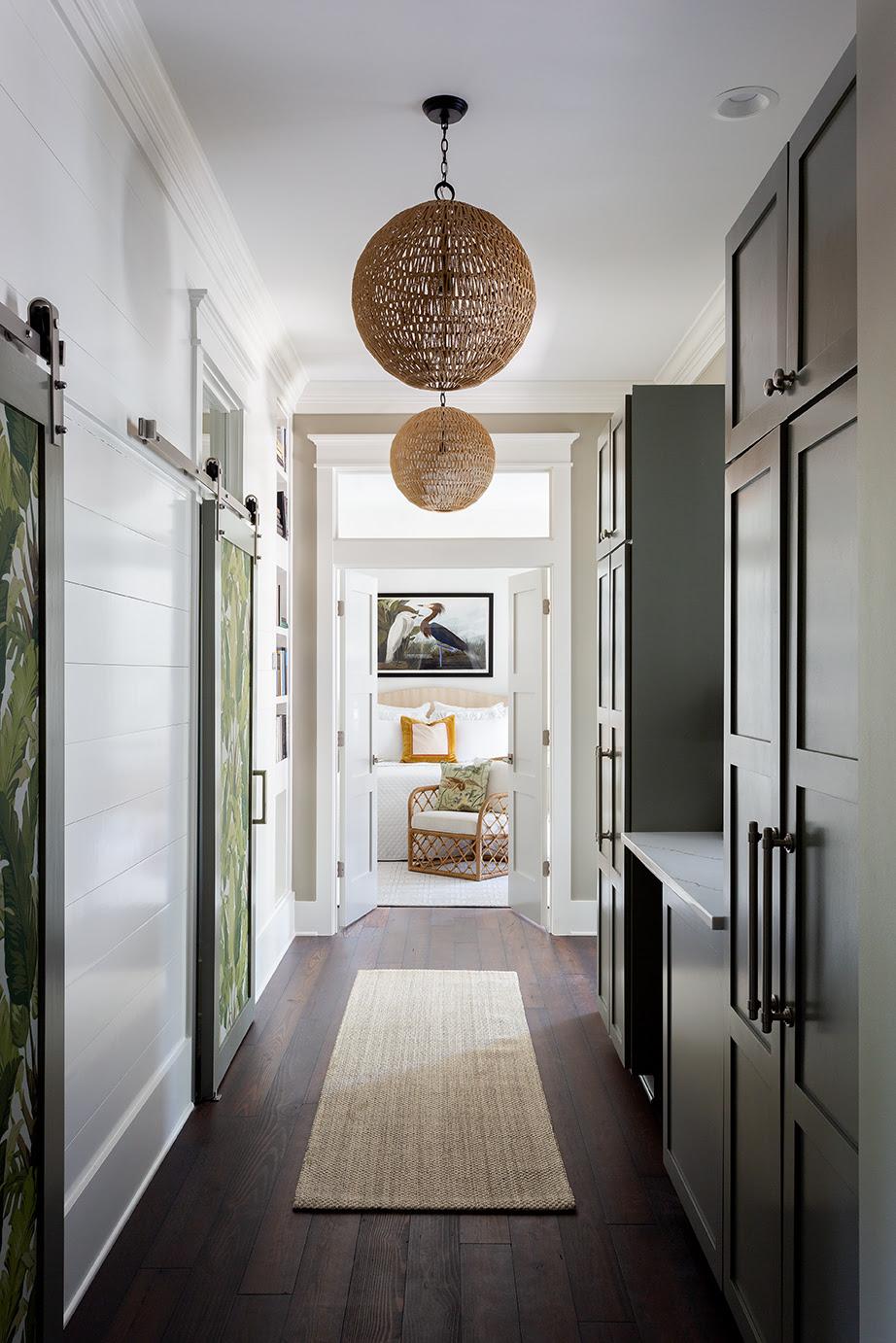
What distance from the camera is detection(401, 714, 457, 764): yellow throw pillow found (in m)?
8.73

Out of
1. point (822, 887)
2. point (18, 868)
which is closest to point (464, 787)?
point (18, 868)

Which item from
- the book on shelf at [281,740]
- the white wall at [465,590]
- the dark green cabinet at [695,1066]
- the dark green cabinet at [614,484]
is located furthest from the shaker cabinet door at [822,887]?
the white wall at [465,590]

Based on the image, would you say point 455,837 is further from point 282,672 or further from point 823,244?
point 823,244

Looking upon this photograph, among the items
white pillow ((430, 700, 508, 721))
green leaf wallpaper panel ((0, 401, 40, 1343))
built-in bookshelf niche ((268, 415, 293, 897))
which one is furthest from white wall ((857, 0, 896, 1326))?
white pillow ((430, 700, 508, 721))

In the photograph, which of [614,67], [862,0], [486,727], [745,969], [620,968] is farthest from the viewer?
[486,727]

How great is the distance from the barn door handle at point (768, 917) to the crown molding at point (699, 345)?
295 centimetres

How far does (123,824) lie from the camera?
8.09 feet

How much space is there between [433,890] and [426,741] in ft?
8.26

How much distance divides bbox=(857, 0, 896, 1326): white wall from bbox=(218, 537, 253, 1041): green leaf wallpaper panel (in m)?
2.43

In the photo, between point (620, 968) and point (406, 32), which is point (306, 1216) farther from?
point (406, 32)

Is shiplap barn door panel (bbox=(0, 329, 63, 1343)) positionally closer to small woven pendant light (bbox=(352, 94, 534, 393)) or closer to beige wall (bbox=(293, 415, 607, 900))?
small woven pendant light (bbox=(352, 94, 534, 393))

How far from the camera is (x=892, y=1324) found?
Answer: 1.04 metres

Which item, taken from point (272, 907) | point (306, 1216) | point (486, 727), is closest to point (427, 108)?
point (306, 1216)

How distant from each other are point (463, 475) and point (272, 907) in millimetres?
2236
